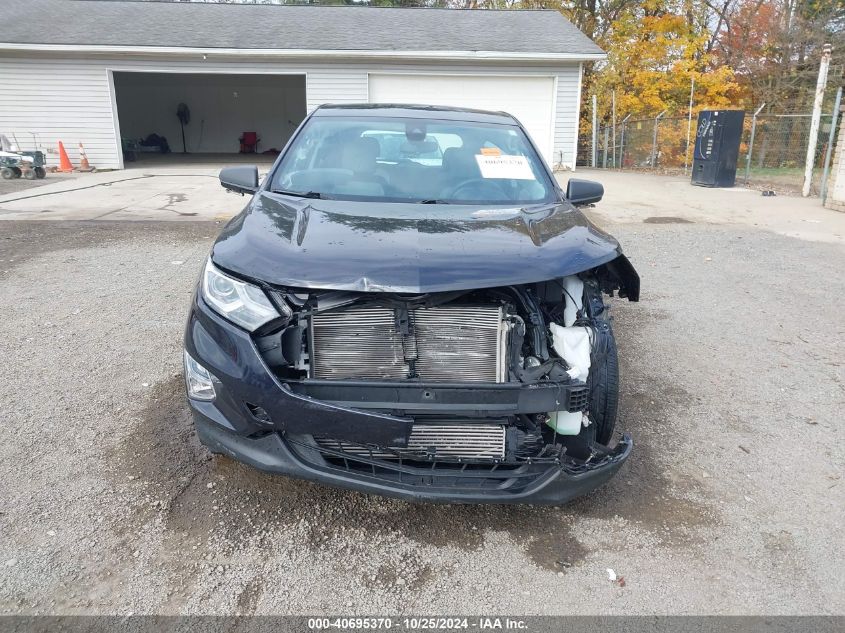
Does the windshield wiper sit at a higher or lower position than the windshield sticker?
lower

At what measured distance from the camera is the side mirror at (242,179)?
13.0ft

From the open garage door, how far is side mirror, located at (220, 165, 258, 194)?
22350mm

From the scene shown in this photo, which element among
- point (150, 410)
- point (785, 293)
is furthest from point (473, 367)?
point (785, 293)

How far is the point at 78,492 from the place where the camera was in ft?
9.25

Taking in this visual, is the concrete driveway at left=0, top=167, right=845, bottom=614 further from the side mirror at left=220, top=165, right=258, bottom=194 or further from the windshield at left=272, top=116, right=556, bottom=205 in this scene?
the windshield at left=272, top=116, right=556, bottom=205

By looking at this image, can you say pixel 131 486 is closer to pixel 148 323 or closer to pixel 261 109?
pixel 148 323

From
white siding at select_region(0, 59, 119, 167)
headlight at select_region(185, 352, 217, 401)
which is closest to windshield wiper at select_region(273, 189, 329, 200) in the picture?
headlight at select_region(185, 352, 217, 401)

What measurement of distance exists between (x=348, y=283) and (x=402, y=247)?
0.33 meters

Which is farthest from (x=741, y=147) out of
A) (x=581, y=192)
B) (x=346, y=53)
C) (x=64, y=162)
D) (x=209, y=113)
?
(x=209, y=113)

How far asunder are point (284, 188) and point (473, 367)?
175 cm

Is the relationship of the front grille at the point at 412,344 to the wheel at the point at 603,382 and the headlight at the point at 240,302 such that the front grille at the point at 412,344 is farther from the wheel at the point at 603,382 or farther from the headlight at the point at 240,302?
the wheel at the point at 603,382

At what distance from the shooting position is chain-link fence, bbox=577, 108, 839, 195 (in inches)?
600

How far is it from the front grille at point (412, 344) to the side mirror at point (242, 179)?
1.84 meters

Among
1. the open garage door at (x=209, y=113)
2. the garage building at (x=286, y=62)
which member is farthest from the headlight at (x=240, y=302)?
the open garage door at (x=209, y=113)
